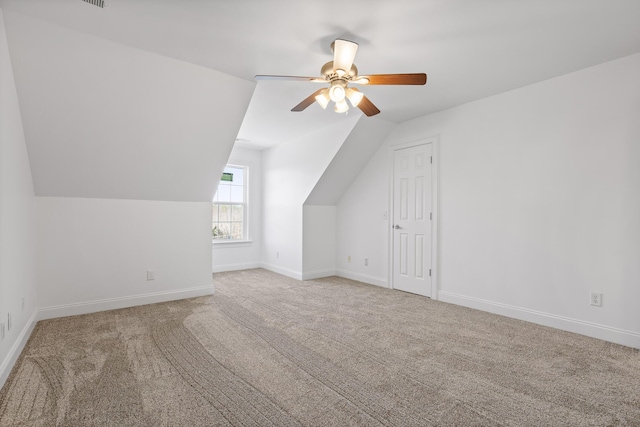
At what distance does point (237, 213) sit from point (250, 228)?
0.40 meters

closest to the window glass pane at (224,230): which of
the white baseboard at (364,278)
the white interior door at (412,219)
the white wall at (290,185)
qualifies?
the white wall at (290,185)

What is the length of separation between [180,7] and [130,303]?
3.24 m

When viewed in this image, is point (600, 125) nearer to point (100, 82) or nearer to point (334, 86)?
point (334, 86)

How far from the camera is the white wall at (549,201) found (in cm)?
274

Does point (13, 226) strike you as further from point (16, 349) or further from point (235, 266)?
point (235, 266)

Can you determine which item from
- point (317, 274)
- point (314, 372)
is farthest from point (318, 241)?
point (314, 372)

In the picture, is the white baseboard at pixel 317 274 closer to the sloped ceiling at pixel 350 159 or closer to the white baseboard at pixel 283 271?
the white baseboard at pixel 283 271

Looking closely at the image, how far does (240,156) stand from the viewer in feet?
20.5

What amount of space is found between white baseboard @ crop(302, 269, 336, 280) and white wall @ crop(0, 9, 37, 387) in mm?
3412

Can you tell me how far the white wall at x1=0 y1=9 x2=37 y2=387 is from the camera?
2.15 metres

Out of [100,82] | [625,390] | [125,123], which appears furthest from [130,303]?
[625,390]

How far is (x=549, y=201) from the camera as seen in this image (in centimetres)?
315

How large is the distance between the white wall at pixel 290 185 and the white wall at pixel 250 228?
0.15 m

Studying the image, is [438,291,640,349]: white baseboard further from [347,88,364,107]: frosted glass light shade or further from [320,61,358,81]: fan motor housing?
[320,61,358,81]: fan motor housing
